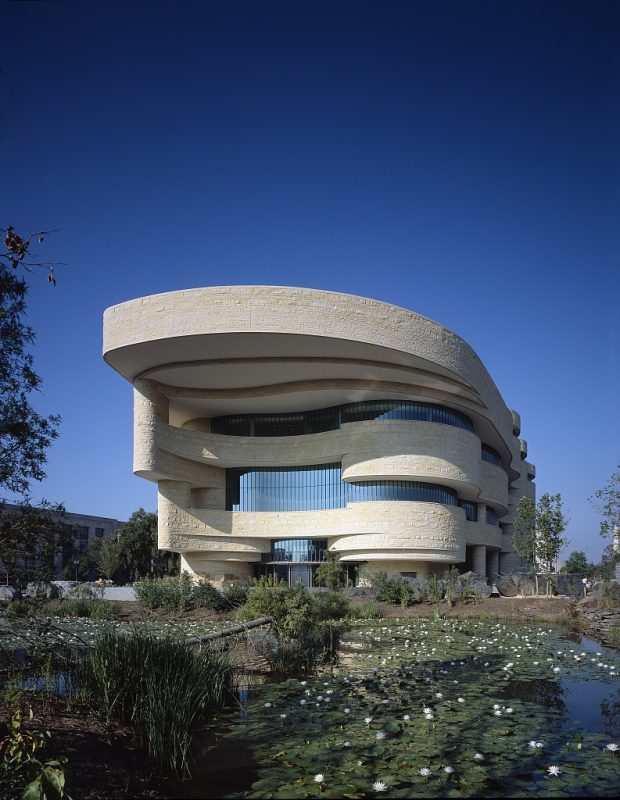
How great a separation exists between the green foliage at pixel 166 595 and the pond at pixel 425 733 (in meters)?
15.9

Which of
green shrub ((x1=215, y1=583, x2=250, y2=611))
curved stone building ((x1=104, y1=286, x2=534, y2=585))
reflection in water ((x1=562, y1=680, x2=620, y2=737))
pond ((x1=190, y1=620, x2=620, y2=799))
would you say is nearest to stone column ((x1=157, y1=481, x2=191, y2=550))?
curved stone building ((x1=104, y1=286, x2=534, y2=585))

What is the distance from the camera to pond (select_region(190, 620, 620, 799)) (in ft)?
22.0

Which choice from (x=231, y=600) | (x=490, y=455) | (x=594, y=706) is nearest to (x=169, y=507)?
(x=231, y=600)

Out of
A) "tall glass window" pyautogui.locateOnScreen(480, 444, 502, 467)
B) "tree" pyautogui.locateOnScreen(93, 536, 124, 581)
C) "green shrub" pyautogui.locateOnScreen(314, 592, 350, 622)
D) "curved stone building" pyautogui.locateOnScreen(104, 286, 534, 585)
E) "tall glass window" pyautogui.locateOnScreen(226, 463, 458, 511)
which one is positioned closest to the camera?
"green shrub" pyautogui.locateOnScreen(314, 592, 350, 622)

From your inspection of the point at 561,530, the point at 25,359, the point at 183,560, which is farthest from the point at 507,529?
the point at 25,359

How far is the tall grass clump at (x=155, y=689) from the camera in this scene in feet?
25.3

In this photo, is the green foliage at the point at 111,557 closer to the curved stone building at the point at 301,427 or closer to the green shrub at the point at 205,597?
the curved stone building at the point at 301,427

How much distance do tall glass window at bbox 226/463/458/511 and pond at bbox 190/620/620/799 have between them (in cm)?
2769

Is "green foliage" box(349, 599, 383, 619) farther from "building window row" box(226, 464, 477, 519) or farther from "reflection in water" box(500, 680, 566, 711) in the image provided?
"reflection in water" box(500, 680, 566, 711)

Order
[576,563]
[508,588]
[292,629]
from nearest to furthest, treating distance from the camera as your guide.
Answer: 1. [292,629]
2. [508,588]
3. [576,563]

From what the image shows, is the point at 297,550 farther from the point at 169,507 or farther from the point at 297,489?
the point at 169,507

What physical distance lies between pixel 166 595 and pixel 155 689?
22.0m

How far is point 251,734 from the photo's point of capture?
8.62m

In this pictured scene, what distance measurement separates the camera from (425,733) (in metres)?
8.30
